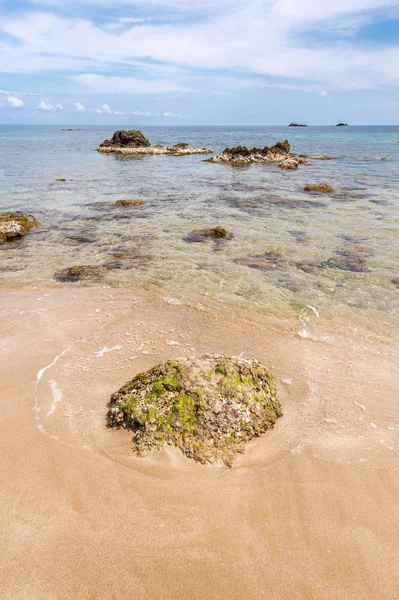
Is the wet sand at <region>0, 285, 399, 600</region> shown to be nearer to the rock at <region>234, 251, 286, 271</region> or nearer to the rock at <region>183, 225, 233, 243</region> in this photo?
the rock at <region>234, 251, 286, 271</region>

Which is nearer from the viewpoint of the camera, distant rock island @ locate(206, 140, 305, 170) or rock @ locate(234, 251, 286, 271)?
rock @ locate(234, 251, 286, 271)

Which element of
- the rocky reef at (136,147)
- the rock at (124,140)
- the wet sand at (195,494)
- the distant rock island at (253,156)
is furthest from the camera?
the rock at (124,140)

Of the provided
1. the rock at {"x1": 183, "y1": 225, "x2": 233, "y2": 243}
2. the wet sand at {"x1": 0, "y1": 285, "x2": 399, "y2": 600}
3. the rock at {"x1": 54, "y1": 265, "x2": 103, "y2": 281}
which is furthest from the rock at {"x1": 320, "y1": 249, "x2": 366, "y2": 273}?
the rock at {"x1": 54, "y1": 265, "x2": 103, "y2": 281}

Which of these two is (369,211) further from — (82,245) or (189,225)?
(82,245)

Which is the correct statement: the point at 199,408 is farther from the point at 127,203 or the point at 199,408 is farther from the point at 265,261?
the point at 127,203

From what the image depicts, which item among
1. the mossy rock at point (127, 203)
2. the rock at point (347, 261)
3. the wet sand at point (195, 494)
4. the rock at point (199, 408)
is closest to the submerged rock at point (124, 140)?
the mossy rock at point (127, 203)

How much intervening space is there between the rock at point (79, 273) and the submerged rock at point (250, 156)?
38982 millimetres

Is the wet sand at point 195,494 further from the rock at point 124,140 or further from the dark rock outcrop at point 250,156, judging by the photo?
the rock at point 124,140

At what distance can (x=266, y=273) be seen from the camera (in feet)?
33.9

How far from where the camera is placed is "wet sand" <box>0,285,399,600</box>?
305 cm

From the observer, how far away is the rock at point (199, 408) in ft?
13.9

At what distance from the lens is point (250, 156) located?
47531mm

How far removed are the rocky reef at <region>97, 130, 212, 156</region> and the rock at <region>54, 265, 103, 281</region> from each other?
2006 inches

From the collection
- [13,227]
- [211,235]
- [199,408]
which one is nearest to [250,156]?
[211,235]
